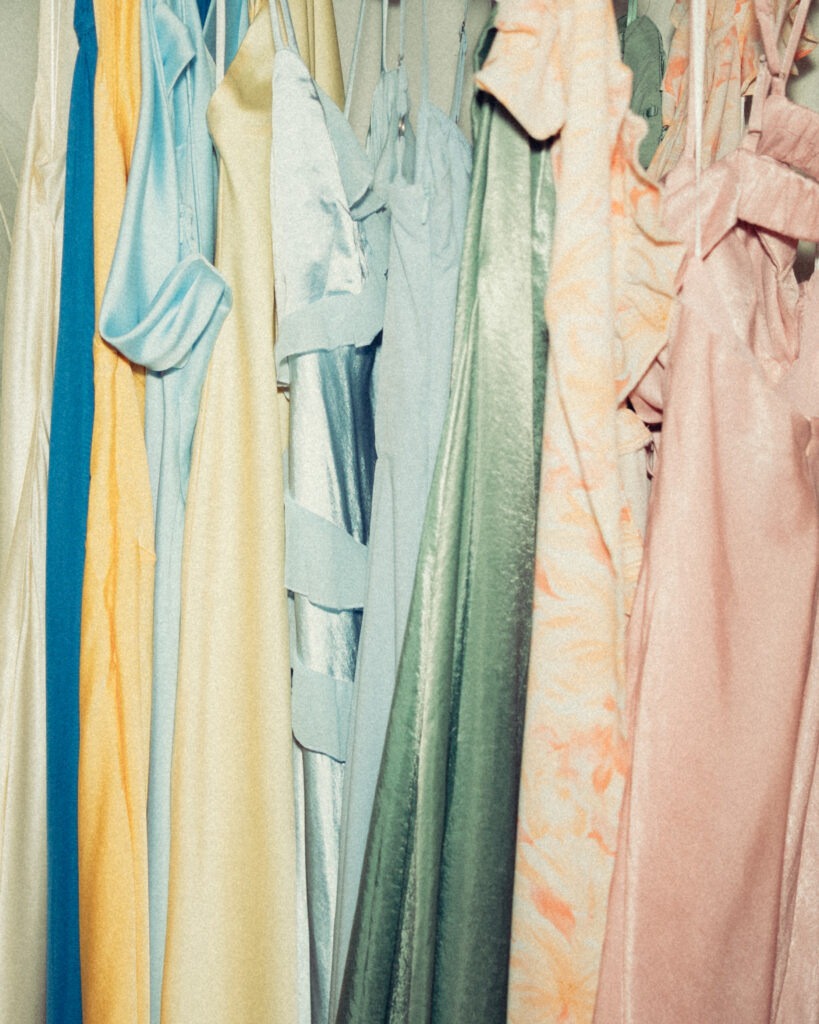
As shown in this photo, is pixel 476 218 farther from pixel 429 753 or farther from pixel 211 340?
pixel 429 753

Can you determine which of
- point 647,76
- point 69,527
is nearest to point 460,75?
point 647,76

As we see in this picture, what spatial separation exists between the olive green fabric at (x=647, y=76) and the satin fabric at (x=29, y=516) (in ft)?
1.29

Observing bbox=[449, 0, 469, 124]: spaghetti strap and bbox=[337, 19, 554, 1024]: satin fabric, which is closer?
bbox=[337, 19, 554, 1024]: satin fabric

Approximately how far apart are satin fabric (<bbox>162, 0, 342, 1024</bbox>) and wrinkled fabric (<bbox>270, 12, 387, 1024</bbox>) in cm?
2

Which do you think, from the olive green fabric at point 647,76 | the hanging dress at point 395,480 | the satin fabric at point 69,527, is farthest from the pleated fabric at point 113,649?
the olive green fabric at point 647,76

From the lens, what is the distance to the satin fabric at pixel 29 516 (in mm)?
440

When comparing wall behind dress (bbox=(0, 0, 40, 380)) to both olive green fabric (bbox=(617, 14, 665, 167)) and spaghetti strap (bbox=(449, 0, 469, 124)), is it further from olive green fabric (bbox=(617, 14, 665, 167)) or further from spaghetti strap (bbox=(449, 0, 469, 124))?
olive green fabric (bbox=(617, 14, 665, 167))

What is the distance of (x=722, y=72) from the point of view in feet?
1.54

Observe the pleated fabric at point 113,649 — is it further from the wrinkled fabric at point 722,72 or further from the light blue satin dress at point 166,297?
the wrinkled fabric at point 722,72

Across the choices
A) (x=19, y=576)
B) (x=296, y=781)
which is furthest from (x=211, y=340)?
(x=296, y=781)

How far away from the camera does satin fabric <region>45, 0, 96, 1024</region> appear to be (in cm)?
46

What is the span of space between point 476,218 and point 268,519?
0.22 meters

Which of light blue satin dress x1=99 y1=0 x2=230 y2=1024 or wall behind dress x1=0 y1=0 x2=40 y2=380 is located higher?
wall behind dress x1=0 y1=0 x2=40 y2=380

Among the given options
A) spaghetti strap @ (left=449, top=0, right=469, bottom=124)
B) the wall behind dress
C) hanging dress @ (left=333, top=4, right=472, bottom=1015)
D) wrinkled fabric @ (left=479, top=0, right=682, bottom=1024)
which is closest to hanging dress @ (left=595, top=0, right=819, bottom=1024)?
wrinkled fabric @ (left=479, top=0, right=682, bottom=1024)
